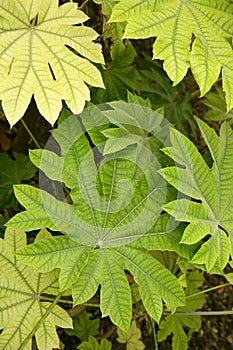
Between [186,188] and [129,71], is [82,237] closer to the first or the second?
[186,188]

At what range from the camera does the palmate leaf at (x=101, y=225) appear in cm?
144

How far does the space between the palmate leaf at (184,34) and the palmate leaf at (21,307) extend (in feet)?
2.03

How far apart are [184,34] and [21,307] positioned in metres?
0.82

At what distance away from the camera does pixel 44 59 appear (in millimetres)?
1338

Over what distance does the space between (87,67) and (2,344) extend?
2.46ft

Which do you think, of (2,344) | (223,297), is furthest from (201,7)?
(223,297)

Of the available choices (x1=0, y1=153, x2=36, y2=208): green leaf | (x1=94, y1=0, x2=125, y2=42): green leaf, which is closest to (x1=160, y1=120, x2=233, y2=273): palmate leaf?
(x1=94, y1=0, x2=125, y2=42): green leaf

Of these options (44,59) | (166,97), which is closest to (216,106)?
(166,97)

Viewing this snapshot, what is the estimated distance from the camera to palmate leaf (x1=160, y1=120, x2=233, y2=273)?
1.43 meters

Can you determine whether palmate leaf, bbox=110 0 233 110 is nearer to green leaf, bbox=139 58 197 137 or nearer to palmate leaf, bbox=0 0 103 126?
palmate leaf, bbox=0 0 103 126

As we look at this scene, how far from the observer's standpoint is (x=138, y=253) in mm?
1482

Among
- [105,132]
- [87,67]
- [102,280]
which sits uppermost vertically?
[87,67]

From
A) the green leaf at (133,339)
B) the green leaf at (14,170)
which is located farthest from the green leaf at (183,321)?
the green leaf at (14,170)

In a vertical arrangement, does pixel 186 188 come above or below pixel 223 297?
above
